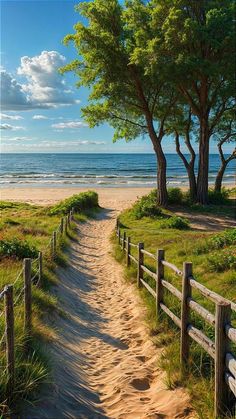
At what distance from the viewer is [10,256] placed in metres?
10.5

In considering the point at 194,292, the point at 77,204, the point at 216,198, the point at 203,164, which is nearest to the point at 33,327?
the point at 194,292

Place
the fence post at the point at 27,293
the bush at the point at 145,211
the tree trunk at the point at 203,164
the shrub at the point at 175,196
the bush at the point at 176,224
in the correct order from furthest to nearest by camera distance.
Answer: the shrub at the point at 175,196
the tree trunk at the point at 203,164
the bush at the point at 145,211
the bush at the point at 176,224
the fence post at the point at 27,293

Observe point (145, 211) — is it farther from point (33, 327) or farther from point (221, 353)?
point (221, 353)

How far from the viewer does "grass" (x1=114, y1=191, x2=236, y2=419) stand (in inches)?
209

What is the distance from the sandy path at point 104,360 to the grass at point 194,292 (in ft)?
0.70

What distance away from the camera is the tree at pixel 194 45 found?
73.6 ft

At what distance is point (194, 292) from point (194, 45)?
19.3 meters

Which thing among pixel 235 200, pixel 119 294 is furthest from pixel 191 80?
pixel 119 294

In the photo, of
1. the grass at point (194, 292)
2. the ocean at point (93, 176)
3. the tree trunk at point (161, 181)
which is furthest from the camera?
the ocean at point (93, 176)

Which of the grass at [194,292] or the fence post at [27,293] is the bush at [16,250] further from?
the fence post at [27,293]

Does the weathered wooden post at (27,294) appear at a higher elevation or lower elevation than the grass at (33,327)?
higher

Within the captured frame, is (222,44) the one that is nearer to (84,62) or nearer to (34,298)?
(84,62)

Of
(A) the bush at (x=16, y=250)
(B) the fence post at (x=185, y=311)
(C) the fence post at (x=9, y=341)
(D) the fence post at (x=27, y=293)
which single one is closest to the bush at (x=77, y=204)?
(A) the bush at (x=16, y=250)

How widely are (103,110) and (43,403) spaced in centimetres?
2468
